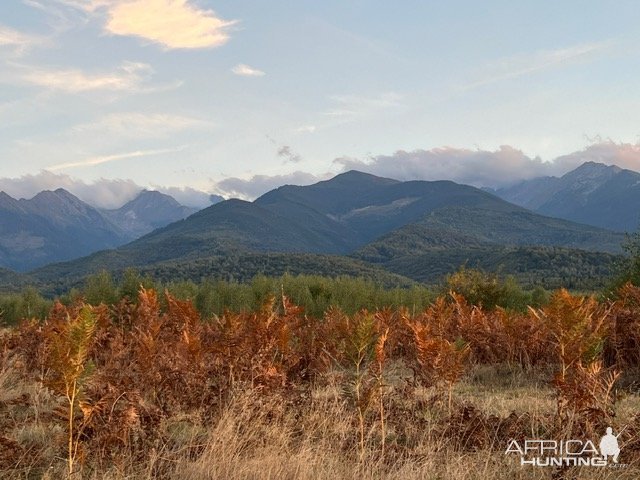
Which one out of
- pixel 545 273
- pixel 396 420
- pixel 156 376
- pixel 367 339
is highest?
pixel 367 339

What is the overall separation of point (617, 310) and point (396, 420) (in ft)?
18.1

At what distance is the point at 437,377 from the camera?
6465 mm

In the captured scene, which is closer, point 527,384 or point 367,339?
point 367,339

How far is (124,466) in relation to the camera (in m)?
4.52

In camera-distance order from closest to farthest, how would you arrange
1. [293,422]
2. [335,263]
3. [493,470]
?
[493,470], [293,422], [335,263]

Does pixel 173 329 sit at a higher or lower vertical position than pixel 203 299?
higher

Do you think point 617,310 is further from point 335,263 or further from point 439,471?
point 335,263

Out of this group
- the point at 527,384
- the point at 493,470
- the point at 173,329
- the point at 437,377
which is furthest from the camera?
the point at 173,329

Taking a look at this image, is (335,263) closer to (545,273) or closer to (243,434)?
(545,273)

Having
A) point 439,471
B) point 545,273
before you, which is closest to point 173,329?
point 439,471

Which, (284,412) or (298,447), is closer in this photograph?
(298,447)

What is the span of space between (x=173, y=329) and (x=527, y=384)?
5.97 meters

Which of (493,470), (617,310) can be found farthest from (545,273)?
(493,470)

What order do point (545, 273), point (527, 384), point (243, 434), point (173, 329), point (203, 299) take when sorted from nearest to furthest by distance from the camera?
point (243, 434)
point (527, 384)
point (173, 329)
point (203, 299)
point (545, 273)
